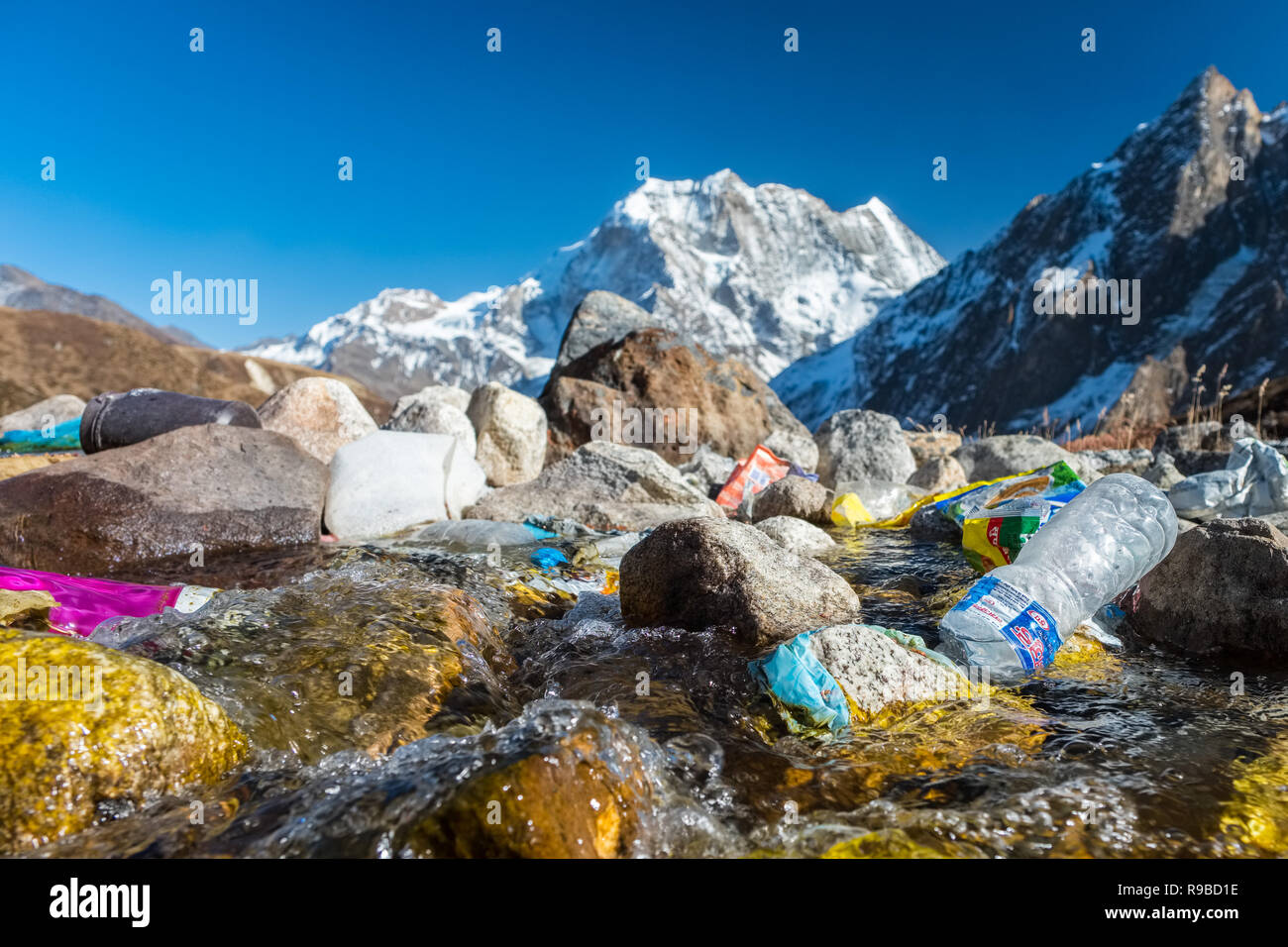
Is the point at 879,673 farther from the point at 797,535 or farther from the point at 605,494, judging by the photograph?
the point at 605,494

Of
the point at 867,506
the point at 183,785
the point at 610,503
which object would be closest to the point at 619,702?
the point at 183,785

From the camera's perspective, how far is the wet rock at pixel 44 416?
14.7 meters

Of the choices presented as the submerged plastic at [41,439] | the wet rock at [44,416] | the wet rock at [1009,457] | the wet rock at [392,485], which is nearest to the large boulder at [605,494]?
the wet rock at [392,485]

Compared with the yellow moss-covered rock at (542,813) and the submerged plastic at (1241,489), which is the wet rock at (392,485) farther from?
the submerged plastic at (1241,489)

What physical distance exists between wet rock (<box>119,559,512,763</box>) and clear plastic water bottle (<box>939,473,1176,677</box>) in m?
2.12

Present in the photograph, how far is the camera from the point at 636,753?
2.04m

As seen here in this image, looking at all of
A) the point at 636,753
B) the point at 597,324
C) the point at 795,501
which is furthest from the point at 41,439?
the point at 636,753

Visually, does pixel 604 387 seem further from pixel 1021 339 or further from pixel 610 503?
pixel 1021 339

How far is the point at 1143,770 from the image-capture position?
7.14 feet

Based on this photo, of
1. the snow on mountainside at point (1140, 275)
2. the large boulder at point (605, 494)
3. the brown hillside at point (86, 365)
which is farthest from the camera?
the snow on mountainside at point (1140, 275)

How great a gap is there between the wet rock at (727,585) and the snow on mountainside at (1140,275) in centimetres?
11173

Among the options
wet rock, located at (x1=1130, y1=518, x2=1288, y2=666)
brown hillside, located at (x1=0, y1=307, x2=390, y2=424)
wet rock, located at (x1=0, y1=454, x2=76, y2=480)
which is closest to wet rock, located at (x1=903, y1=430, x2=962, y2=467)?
wet rock, located at (x1=1130, y1=518, x2=1288, y2=666)

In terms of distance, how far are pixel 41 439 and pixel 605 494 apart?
38.7 feet

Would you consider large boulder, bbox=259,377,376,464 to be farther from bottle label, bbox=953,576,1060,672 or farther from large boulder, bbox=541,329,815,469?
bottle label, bbox=953,576,1060,672
